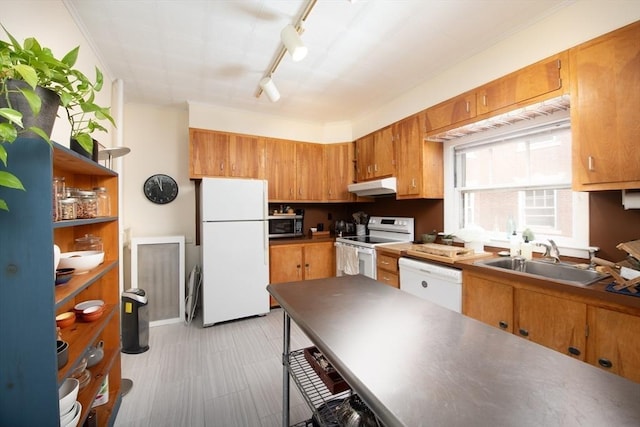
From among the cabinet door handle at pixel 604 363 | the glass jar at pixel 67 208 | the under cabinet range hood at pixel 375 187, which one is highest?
the under cabinet range hood at pixel 375 187

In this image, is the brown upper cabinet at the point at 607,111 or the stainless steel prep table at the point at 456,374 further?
the brown upper cabinet at the point at 607,111

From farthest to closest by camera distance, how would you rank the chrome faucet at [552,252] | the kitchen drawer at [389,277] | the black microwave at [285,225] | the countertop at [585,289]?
1. the black microwave at [285,225]
2. the kitchen drawer at [389,277]
3. the chrome faucet at [552,252]
4. the countertop at [585,289]

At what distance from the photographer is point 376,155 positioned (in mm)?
3559

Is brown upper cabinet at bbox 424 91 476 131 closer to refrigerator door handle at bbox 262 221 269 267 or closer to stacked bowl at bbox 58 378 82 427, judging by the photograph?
refrigerator door handle at bbox 262 221 269 267

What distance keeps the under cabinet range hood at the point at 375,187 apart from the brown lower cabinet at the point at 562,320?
1445 mm

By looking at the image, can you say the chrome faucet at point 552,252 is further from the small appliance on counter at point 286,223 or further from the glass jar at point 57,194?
the glass jar at point 57,194

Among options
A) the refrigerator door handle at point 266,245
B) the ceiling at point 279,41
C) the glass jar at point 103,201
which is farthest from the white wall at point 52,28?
the refrigerator door handle at point 266,245

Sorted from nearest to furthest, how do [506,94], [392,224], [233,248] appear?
[506,94]
[233,248]
[392,224]

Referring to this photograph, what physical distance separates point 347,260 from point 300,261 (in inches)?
25.7

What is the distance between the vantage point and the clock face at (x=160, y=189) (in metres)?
3.40

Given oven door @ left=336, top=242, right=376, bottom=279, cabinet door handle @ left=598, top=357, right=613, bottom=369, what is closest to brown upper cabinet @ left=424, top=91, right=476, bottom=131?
oven door @ left=336, top=242, right=376, bottom=279

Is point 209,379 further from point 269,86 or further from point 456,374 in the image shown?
point 269,86

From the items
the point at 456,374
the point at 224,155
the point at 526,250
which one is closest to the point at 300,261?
the point at 224,155

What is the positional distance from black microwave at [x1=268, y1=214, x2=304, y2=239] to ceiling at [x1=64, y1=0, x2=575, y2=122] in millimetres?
1670
